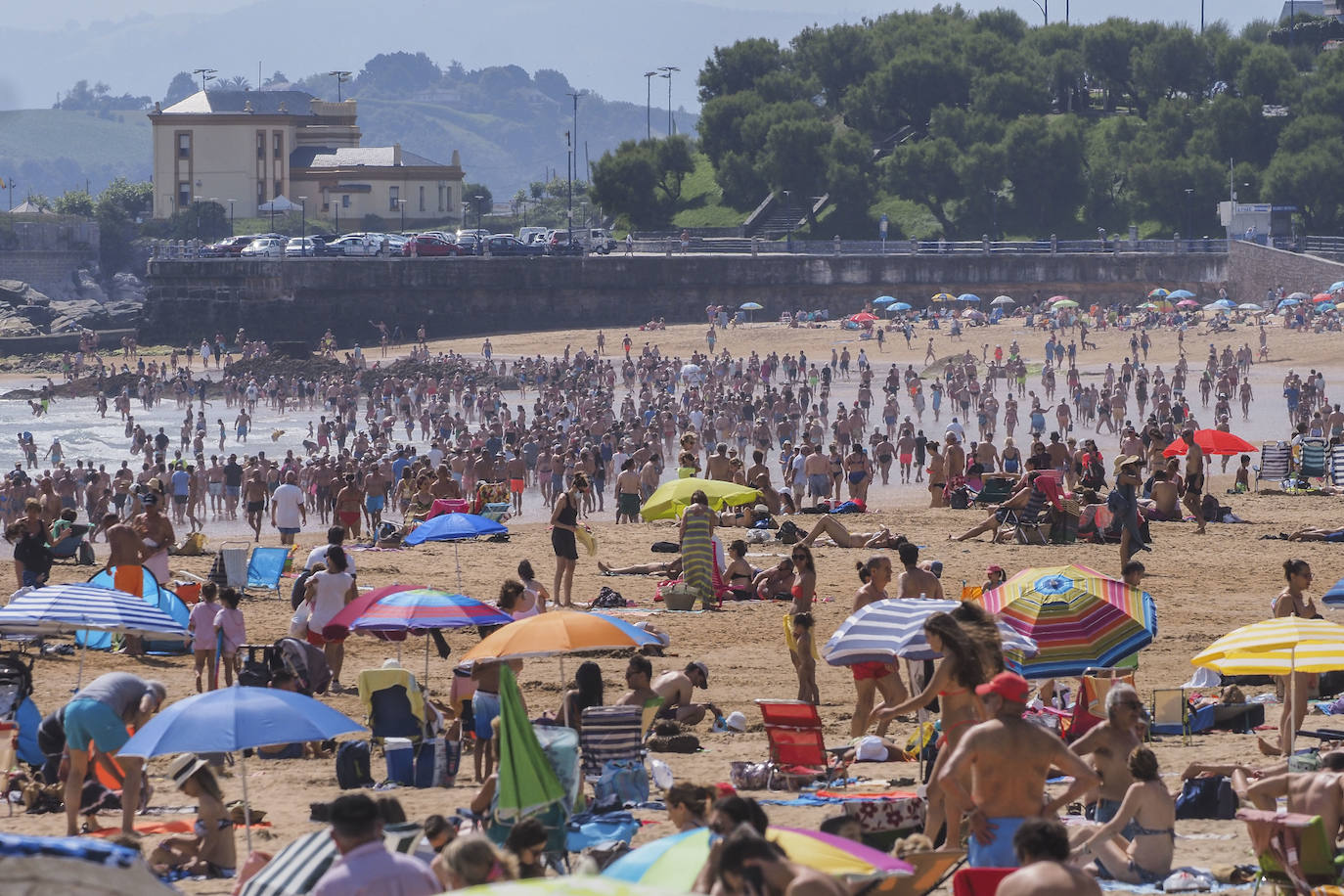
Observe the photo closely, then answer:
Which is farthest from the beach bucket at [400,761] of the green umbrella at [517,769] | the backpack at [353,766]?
the green umbrella at [517,769]

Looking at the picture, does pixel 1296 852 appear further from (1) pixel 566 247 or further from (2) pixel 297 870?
(1) pixel 566 247

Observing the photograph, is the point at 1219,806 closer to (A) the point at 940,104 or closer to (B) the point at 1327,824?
(B) the point at 1327,824

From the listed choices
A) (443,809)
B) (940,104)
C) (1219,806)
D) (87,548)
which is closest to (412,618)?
(443,809)

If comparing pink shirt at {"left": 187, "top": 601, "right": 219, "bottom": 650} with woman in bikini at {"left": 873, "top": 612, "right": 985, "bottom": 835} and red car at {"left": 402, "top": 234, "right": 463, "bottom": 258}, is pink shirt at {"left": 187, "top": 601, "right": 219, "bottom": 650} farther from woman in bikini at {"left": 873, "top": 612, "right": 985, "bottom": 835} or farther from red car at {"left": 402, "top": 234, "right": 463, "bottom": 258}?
red car at {"left": 402, "top": 234, "right": 463, "bottom": 258}

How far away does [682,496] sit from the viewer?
14164 millimetres

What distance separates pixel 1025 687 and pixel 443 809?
3072mm

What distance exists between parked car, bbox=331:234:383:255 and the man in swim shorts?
50354 millimetres

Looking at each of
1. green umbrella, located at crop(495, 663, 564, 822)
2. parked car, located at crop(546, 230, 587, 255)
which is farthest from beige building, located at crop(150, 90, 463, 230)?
green umbrella, located at crop(495, 663, 564, 822)

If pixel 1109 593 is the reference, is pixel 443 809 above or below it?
below

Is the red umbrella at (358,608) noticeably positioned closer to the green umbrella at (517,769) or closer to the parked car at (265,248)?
the green umbrella at (517,769)

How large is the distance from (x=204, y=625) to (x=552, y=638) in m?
3.03

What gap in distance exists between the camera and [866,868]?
192 inches

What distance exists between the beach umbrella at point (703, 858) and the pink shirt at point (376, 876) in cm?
51

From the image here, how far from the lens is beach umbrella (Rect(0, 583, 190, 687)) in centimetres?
896
